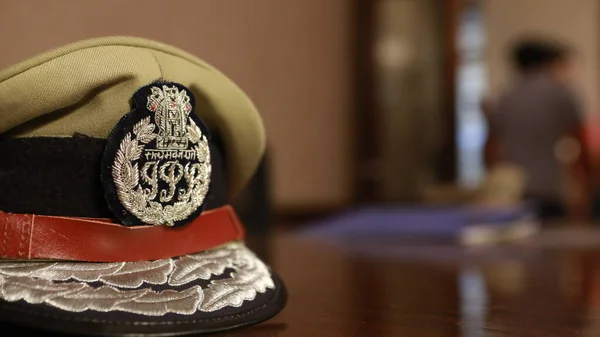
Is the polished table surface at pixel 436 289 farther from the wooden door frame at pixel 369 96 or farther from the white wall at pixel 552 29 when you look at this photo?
the white wall at pixel 552 29

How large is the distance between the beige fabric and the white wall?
339 cm

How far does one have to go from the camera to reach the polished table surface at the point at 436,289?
0.49 m

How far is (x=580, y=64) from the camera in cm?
363

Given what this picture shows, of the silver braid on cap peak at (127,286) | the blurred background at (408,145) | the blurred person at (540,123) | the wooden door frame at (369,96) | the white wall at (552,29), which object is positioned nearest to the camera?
the silver braid on cap peak at (127,286)

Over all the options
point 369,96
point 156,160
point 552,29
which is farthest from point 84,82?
point 552,29

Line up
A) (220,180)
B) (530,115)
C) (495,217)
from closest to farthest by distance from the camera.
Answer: (220,180)
(495,217)
(530,115)

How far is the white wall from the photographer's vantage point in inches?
142

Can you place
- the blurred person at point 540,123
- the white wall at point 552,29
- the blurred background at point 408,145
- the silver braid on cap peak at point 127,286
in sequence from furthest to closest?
the white wall at point 552,29
the blurred person at point 540,123
the blurred background at point 408,145
the silver braid on cap peak at point 127,286

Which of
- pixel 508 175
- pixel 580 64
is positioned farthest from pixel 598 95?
pixel 508 175

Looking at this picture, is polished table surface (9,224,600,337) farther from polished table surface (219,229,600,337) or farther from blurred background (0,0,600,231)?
blurred background (0,0,600,231)

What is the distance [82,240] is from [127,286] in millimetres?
49

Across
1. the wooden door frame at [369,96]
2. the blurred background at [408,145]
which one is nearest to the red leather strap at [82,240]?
the blurred background at [408,145]

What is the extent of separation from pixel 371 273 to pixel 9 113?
0.50m

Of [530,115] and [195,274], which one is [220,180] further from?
[530,115]
